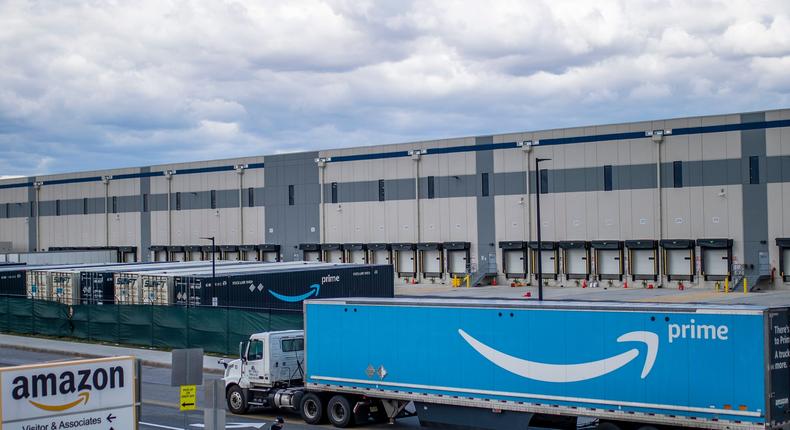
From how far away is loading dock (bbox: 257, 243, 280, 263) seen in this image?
83188 mm

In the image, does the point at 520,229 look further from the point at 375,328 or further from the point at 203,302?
the point at 375,328

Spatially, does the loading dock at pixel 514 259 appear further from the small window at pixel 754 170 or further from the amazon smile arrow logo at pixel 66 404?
the amazon smile arrow logo at pixel 66 404

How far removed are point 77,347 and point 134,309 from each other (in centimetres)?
316

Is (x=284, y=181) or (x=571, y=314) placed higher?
(x=284, y=181)

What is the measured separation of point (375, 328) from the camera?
74.7 ft

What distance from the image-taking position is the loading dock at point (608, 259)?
64.4 meters

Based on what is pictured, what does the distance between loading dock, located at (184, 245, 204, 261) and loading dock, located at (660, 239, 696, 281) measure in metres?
45.0

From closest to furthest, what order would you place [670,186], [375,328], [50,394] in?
[50,394] → [375,328] → [670,186]

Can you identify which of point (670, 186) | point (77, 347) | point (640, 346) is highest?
point (670, 186)

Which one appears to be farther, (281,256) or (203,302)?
(281,256)

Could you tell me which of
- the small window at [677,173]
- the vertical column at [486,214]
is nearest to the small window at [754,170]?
the small window at [677,173]

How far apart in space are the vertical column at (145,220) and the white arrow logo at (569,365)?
7679 cm

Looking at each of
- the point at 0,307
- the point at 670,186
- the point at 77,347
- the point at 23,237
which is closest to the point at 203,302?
the point at 77,347

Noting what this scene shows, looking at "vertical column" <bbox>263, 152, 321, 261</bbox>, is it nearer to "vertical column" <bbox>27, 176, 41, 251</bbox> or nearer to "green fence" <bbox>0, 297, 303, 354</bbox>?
"green fence" <bbox>0, 297, 303, 354</bbox>
